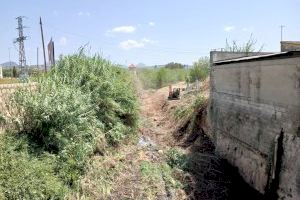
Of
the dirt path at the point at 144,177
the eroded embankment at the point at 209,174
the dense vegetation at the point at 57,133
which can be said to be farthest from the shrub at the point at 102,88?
the eroded embankment at the point at 209,174

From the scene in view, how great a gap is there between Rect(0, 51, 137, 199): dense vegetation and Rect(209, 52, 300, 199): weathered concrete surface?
4258 millimetres

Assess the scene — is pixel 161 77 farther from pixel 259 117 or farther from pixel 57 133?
pixel 57 133

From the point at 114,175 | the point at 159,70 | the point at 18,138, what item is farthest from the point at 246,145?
the point at 159,70

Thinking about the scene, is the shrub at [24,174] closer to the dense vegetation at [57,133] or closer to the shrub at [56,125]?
the dense vegetation at [57,133]

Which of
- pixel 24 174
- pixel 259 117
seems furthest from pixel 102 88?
pixel 24 174

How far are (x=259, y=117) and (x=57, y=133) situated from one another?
5975mm

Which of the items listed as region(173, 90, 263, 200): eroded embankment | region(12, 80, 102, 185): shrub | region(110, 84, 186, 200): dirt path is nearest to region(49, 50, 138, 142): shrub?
region(110, 84, 186, 200): dirt path

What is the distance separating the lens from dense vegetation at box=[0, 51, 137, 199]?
316 inches

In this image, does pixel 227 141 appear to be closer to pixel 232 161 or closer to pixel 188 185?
pixel 232 161

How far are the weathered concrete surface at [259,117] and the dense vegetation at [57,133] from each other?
14.0 ft

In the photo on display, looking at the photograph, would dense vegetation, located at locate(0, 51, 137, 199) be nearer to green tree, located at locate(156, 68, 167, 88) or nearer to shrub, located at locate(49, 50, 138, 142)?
shrub, located at locate(49, 50, 138, 142)

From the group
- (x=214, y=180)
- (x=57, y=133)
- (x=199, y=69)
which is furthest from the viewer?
(x=199, y=69)

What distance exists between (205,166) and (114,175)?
3916 millimetres

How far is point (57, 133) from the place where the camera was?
33.7ft
